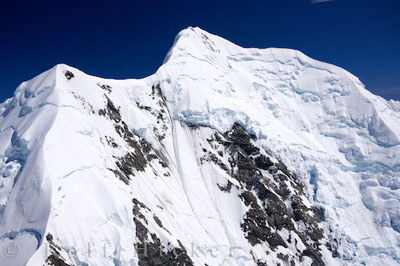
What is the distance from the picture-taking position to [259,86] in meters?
108

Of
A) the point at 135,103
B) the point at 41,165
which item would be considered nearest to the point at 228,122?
the point at 135,103

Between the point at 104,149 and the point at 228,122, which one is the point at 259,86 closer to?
the point at 228,122

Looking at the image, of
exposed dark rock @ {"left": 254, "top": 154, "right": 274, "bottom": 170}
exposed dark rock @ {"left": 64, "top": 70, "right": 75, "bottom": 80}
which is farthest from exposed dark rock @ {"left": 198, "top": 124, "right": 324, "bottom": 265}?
exposed dark rock @ {"left": 64, "top": 70, "right": 75, "bottom": 80}

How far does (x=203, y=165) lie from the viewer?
3219 inches

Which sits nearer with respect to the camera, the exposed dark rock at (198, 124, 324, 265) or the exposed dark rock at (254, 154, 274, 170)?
the exposed dark rock at (198, 124, 324, 265)

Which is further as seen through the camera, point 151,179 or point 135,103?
point 135,103

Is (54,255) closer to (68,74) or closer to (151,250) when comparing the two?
(151,250)

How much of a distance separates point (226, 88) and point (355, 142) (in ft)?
123

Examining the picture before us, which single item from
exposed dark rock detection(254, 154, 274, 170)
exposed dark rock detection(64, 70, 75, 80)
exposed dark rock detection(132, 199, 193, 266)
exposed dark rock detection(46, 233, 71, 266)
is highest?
exposed dark rock detection(64, 70, 75, 80)

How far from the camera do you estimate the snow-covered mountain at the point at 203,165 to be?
168 ft

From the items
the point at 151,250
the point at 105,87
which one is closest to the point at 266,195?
the point at 151,250

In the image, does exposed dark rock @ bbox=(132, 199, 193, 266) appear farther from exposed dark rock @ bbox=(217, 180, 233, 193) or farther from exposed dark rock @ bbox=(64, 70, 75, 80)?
exposed dark rock @ bbox=(64, 70, 75, 80)

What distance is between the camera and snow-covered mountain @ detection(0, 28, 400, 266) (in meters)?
51.3

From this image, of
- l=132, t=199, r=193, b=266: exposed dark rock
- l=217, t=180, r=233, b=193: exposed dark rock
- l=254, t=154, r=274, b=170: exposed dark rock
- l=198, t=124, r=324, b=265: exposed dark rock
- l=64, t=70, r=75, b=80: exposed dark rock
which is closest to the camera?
l=132, t=199, r=193, b=266: exposed dark rock
